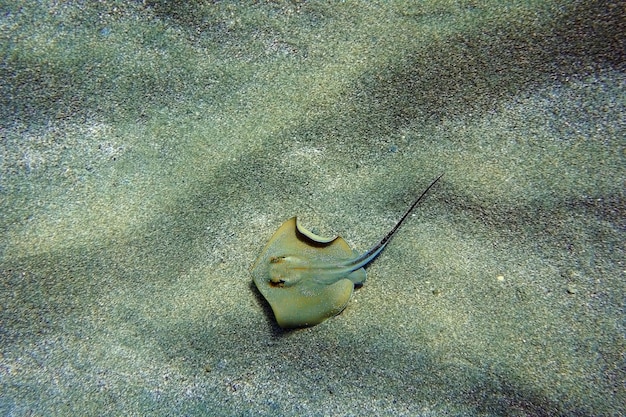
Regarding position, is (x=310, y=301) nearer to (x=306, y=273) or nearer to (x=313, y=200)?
(x=306, y=273)

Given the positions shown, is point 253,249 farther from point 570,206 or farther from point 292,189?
point 570,206

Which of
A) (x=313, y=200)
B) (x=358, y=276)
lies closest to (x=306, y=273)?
(x=358, y=276)

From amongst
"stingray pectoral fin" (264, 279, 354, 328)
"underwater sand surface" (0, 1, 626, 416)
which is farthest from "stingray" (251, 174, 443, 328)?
"underwater sand surface" (0, 1, 626, 416)

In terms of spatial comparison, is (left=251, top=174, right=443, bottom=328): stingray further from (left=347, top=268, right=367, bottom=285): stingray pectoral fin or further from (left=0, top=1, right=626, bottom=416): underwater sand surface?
(left=0, top=1, right=626, bottom=416): underwater sand surface

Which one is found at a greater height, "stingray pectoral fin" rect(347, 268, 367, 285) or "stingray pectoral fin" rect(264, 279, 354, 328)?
"stingray pectoral fin" rect(347, 268, 367, 285)

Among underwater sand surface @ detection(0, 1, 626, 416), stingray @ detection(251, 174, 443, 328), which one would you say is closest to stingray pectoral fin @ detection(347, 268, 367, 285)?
stingray @ detection(251, 174, 443, 328)

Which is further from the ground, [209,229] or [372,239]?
[209,229]

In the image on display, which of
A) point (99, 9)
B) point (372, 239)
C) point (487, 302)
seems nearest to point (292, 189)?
point (372, 239)

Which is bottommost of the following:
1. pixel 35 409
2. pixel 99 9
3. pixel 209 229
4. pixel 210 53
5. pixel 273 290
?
pixel 35 409

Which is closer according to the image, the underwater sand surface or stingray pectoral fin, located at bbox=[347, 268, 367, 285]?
the underwater sand surface
